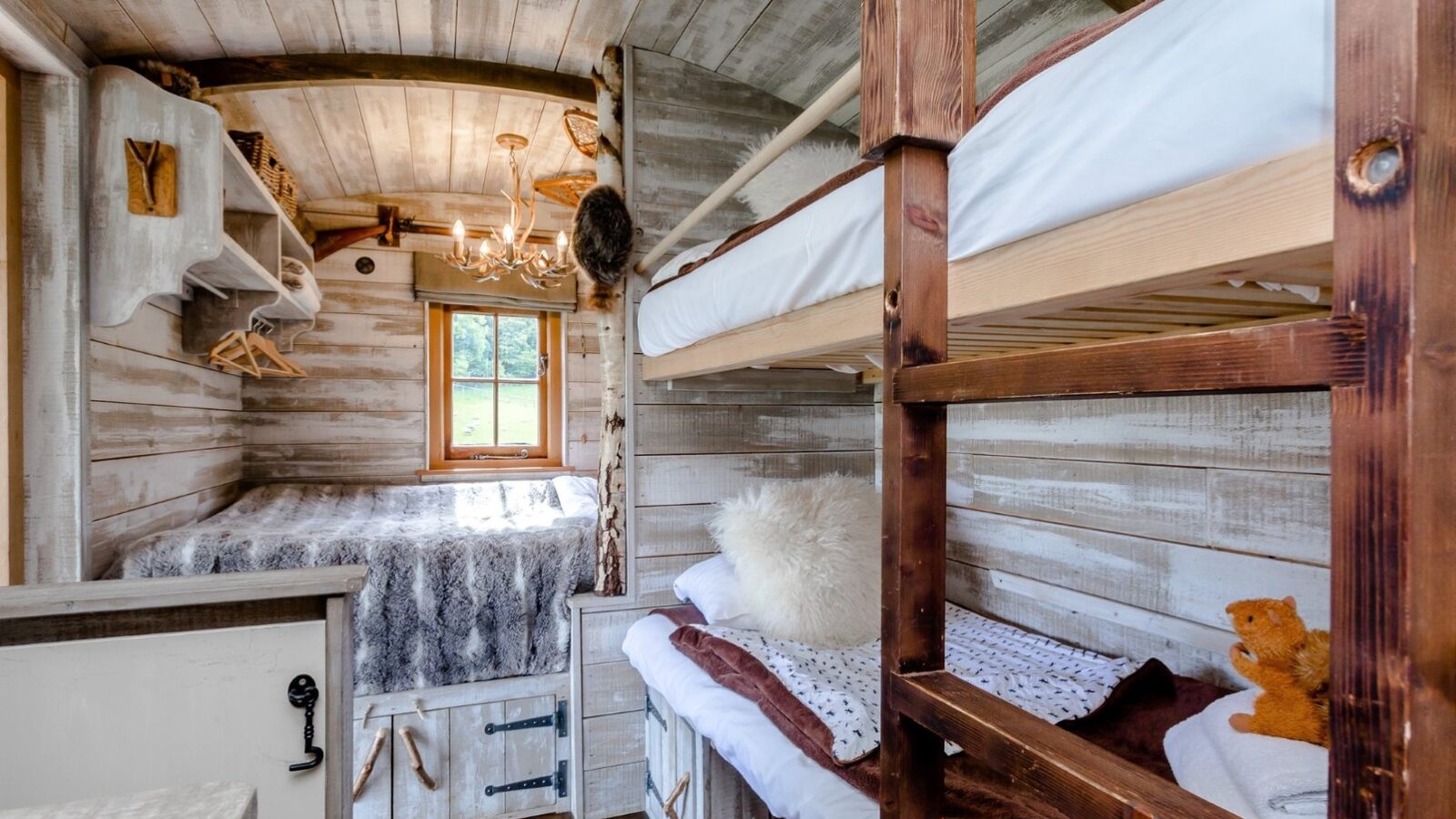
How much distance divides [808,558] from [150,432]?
1.84 meters

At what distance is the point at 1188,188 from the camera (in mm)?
544

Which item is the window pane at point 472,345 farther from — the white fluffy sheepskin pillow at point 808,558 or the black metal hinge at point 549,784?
the white fluffy sheepskin pillow at point 808,558

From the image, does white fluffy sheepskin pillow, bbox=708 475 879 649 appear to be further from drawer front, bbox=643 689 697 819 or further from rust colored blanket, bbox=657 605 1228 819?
drawer front, bbox=643 689 697 819

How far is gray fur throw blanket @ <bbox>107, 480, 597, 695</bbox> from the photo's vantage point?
200cm

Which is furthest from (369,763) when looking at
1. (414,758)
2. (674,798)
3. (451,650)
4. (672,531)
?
(672,531)

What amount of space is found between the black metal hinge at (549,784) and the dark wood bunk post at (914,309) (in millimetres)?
1853

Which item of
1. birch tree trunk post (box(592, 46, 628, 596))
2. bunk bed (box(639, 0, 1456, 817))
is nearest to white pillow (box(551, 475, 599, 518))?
birch tree trunk post (box(592, 46, 628, 596))

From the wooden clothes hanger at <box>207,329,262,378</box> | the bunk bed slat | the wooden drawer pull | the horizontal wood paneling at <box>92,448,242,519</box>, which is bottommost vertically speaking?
the wooden drawer pull

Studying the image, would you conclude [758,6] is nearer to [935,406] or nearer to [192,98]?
[192,98]

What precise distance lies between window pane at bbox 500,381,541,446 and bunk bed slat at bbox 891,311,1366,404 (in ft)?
10.5

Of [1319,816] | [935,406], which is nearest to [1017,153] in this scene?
[935,406]

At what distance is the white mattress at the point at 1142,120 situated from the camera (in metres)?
0.46

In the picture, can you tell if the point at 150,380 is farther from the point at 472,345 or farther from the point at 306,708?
the point at 472,345

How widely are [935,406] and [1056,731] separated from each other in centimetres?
31
